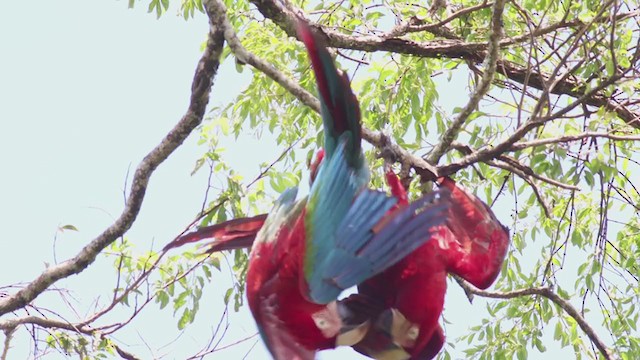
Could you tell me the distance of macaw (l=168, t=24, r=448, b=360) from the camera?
2.16 m

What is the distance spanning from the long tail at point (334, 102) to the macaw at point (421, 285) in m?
0.20

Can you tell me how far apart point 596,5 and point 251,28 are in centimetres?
135

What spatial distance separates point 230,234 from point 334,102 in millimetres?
566

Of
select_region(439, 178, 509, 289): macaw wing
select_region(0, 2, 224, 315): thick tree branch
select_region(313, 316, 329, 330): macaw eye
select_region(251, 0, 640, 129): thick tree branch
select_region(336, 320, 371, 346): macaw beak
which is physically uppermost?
select_region(251, 0, 640, 129): thick tree branch

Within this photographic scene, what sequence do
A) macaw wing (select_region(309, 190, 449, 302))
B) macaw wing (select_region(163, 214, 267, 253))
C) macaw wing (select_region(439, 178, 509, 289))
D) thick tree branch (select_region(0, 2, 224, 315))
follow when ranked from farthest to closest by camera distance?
macaw wing (select_region(163, 214, 267, 253))
thick tree branch (select_region(0, 2, 224, 315))
macaw wing (select_region(439, 178, 509, 289))
macaw wing (select_region(309, 190, 449, 302))

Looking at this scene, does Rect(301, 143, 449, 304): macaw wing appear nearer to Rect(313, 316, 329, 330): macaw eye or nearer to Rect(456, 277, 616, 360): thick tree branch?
Rect(313, 316, 329, 330): macaw eye

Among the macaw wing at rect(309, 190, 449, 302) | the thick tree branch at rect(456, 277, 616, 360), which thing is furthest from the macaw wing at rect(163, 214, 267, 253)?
the thick tree branch at rect(456, 277, 616, 360)

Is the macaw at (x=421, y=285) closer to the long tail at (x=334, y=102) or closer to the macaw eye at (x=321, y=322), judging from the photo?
the macaw eye at (x=321, y=322)

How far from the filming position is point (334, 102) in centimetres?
232

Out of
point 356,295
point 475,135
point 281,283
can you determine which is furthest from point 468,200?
point 475,135

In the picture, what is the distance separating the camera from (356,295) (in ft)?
7.84

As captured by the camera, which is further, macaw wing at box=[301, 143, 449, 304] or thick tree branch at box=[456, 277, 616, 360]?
thick tree branch at box=[456, 277, 616, 360]

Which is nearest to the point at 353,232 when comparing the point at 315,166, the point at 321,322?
the point at 321,322

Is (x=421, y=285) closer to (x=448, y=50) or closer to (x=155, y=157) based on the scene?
(x=155, y=157)
